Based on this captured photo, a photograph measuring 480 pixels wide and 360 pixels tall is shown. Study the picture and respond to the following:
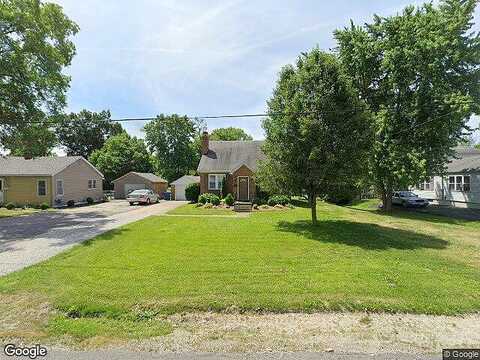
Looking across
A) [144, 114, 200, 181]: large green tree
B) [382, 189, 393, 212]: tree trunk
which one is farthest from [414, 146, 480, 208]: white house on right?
[144, 114, 200, 181]: large green tree

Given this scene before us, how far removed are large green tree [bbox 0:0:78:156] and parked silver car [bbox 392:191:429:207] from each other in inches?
1163

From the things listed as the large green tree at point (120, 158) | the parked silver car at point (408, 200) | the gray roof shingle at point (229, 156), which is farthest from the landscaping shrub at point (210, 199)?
the large green tree at point (120, 158)

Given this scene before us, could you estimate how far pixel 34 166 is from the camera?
111 feet

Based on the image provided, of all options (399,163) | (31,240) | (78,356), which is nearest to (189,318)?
(78,356)

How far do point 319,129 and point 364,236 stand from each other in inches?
196

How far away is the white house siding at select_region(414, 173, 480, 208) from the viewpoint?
29000 mm

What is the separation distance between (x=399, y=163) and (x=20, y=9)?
2575cm

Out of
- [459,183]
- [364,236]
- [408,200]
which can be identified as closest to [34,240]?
[364,236]

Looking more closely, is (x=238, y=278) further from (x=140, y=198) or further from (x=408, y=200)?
(x=140, y=198)

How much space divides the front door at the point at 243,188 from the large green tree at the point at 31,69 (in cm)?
1602

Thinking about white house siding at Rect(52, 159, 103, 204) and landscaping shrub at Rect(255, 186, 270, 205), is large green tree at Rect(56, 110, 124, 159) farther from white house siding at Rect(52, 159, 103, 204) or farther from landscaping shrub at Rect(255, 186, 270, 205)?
landscaping shrub at Rect(255, 186, 270, 205)

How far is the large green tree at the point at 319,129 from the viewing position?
15328 mm

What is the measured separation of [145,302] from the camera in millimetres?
6469

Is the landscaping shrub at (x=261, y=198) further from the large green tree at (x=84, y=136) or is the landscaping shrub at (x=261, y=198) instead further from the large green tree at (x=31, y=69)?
the large green tree at (x=84, y=136)
